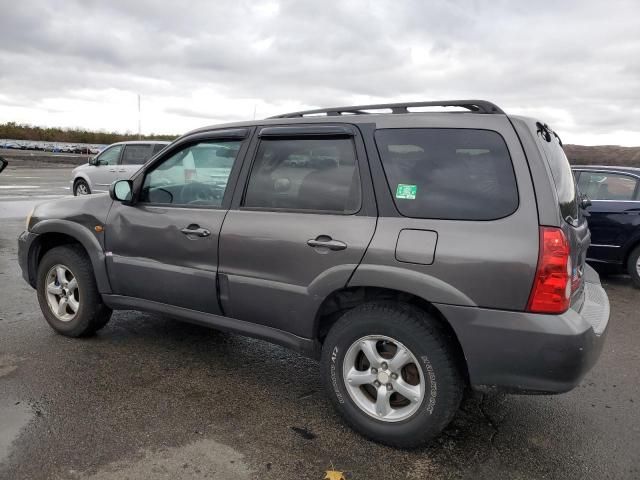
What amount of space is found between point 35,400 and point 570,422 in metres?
3.29

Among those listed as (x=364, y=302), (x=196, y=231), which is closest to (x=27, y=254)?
(x=196, y=231)

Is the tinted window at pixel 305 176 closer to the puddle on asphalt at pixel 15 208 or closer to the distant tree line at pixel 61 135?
the puddle on asphalt at pixel 15 208

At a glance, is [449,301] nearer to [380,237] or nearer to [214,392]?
[380,237]

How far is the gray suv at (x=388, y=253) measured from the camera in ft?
8.45

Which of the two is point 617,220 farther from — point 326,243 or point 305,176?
point 326,243

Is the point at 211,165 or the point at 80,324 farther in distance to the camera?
the point at 80,324

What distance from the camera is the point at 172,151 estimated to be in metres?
3.94

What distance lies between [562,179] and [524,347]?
3.16 feet

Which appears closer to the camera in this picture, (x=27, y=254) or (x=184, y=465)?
(x=184, y=465)

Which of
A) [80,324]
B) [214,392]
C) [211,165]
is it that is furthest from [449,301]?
[80,324]

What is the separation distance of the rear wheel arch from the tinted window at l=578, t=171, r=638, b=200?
5.45 m

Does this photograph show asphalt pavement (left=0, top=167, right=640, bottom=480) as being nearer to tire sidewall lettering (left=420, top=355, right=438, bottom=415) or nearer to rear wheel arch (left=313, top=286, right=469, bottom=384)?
tire sidewall lettering (left=420, top=355, right=438, bottom=415)

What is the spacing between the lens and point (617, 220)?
7004 millimetres

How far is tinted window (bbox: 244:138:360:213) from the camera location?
10.2ft
